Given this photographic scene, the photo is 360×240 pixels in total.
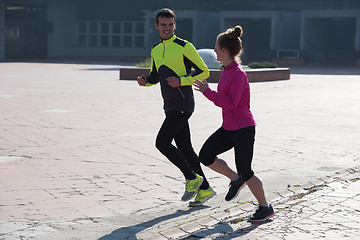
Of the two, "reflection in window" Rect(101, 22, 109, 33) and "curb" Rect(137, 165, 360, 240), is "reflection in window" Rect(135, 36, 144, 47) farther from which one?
"curb" Rect(137, 165, 360, 240)

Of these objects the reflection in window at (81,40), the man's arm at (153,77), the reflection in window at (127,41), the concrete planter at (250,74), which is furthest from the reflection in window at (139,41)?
the man's arm at (153,77)

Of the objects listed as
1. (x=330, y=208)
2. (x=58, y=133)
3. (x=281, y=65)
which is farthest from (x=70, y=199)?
(x=281, y=65)

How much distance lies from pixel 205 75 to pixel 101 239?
1.74m

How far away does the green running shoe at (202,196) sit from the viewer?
6016 millimetres

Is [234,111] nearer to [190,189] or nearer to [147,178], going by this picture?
[190,189]

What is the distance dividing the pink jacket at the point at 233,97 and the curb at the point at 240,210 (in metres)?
0.75

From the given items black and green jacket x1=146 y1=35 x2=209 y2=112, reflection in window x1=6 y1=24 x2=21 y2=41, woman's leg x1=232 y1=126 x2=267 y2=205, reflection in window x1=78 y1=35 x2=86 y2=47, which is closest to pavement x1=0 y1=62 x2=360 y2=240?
woman's leg x1=232 y1=126 x2=267 y2=205

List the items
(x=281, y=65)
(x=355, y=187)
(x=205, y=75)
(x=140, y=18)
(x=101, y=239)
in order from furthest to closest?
(x=140, y=18)
(x=281, y=65)
(x=355, y=187)
(x=205, y=75)
(x=101, y=239)

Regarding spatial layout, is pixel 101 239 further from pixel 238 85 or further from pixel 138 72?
pixel 138 72

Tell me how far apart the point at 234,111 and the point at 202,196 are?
1.00 metres

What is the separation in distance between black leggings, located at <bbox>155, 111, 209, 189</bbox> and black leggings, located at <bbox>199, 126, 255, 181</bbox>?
1.19ft

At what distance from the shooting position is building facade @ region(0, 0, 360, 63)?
48.1 metres

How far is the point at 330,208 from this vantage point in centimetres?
596

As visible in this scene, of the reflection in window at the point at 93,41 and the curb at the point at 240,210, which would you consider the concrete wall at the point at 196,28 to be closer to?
the reflection in window at the point at 93,41
